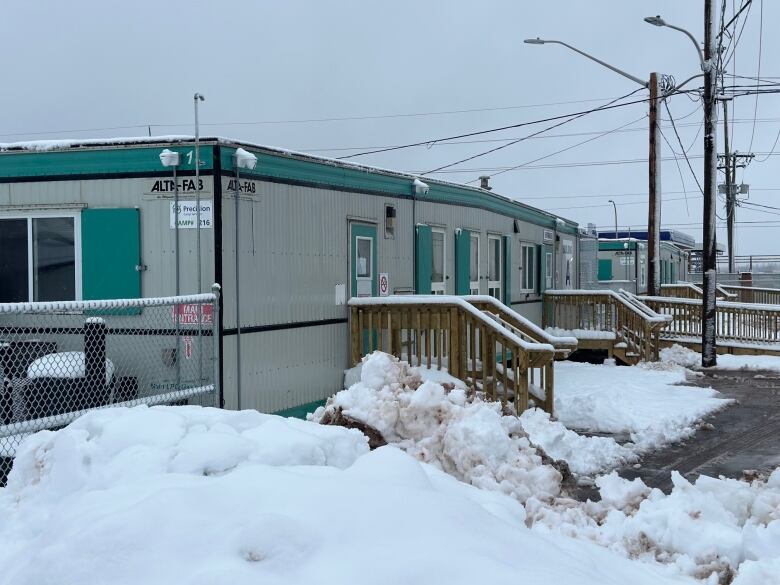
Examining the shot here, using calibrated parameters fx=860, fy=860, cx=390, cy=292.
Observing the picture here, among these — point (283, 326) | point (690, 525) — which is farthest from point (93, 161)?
point (690, 525)

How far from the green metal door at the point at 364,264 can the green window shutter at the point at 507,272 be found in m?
6.01

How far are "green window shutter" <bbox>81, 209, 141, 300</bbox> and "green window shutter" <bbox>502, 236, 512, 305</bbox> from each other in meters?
9.73

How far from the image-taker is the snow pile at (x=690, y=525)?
559cm

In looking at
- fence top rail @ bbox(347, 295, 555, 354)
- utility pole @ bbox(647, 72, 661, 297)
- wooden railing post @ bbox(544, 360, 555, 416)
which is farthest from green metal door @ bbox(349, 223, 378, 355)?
utility pole @ bbox(647, 72, 661, 297)

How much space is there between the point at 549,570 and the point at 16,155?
8.77 m

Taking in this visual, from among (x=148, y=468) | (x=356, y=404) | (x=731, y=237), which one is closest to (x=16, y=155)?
(x=356, y=404)

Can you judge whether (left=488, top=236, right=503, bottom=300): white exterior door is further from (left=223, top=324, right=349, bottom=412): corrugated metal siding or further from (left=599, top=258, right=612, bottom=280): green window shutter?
(left=599, top=258, right=612, bottom=280): green window shutter

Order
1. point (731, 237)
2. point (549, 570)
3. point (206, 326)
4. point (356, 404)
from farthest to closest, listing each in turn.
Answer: point (731, 237) < point (206, 326) < point (356, 404) < point (549, 570)

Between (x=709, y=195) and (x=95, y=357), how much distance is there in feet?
47.5

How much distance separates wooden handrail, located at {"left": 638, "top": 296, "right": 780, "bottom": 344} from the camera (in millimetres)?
20797

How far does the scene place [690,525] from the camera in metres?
5.93

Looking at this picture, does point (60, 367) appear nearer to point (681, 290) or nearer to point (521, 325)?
point (521, 325)

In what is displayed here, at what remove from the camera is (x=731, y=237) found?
151 feet

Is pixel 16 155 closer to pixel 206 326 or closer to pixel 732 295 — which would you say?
pixel 206 326
